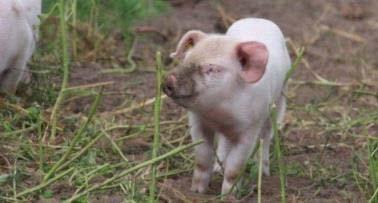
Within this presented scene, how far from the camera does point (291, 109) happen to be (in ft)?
21.9

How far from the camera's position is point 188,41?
4750 mm

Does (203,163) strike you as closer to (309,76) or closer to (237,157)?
(237,157)

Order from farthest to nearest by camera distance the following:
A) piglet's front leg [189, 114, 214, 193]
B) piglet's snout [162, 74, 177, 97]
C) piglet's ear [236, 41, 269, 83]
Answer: piglet's front leg [189, 114, 214, 193] → piglet's ear [236, 41, 269, 83] → piglet's snout [162, 74, 177, 97]

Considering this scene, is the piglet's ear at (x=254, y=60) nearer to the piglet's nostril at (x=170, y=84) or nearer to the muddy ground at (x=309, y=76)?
the piglet's nostril at (x=170, y=84)

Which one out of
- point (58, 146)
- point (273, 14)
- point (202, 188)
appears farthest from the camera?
point (273, 14)

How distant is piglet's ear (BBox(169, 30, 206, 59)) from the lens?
472cm

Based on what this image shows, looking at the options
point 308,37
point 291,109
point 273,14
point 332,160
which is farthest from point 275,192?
point 273,14

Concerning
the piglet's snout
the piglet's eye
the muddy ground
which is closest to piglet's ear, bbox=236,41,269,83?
the piglet's eye

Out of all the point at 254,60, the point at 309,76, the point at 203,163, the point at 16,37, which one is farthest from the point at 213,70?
the point at 309,76

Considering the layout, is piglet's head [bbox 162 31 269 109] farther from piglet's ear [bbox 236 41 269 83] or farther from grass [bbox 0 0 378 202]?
grass [bbox 0 0 378 202]

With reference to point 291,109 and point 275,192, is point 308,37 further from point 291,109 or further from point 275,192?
point 275,192

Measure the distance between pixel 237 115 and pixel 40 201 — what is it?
2.87 ft

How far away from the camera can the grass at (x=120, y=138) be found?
15.2ft

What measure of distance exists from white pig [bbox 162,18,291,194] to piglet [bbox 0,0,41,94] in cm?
101
